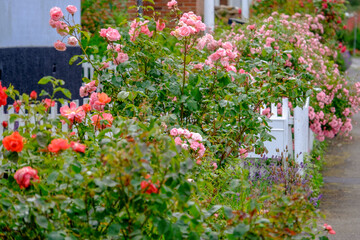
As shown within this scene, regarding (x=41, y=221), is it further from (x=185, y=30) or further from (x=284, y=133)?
(x=284, y=133)

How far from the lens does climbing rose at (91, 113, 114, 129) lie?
360cm

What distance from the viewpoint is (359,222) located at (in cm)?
540

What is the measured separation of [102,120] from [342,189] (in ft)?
12.5

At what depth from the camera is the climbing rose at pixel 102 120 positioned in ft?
11.8

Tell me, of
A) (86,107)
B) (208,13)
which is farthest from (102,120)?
(208,13)

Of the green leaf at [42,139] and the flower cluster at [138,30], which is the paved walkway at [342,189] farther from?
the green leaf at [42,139]

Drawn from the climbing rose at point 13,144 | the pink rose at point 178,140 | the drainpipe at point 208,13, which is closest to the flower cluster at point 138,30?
the pink rose at point 178,140

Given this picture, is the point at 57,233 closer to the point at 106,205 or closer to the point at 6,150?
the point at 106,205

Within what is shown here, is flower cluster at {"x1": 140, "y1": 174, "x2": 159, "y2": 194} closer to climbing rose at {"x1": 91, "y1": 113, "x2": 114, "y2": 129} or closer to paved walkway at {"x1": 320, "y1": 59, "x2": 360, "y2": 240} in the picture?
climbing rose at {"x1": 91, "y1": 113, "x2": 114, "y2": 129}

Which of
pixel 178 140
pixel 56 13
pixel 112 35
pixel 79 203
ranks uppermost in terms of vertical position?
pixel 56 13

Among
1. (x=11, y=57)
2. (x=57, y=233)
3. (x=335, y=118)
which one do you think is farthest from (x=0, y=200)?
(x=335, y=118)

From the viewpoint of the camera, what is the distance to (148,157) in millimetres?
2588

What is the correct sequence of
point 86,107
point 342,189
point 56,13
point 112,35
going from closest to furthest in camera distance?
point 86,107, point 56,13, point 112,35, point 342,189

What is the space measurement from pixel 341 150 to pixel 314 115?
3.99ft
